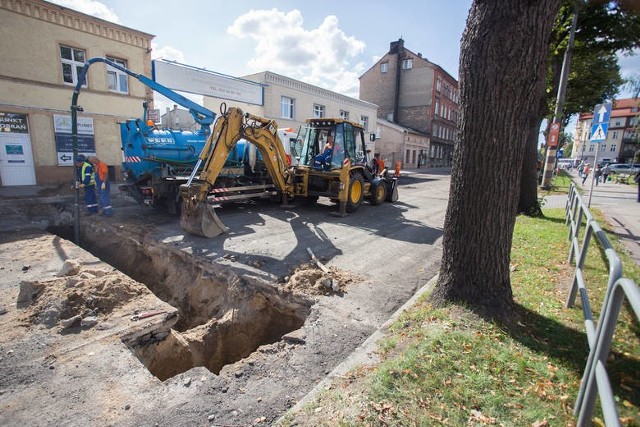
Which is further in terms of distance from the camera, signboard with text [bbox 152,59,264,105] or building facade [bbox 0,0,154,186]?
signboard with text [bbox 152,59,264,105]

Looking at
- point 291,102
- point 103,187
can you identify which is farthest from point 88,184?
point 291,102

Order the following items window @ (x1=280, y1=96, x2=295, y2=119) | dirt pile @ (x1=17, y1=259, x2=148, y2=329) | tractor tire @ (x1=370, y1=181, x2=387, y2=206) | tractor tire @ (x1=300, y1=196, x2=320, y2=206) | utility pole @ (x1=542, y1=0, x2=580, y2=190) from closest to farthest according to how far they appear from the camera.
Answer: dirt pile @ (x1=17, y1=259, x2=148, y2=329)
utility pole @ (x1=542, y1=0, x2=580, y2=190)
tractor tire @ (x1=300, y1=196, x2=320, y2=206)
tractor tire @ (x1=370, y1=181, x2=387, y2=206)
window @ (x1=280, y1=96, x2=295, y2=119)

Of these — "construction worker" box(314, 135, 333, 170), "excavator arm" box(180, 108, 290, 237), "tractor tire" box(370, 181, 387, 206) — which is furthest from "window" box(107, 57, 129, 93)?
"tractor tire" box(370, 181, 387, 206)

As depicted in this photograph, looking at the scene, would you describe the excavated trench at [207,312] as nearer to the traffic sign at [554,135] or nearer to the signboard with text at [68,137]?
the signboard with text at [68,137]

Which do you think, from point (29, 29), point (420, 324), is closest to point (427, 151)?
point (29, 29)

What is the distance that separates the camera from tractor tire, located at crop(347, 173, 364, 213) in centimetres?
1016

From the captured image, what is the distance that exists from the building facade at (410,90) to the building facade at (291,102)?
13478mm

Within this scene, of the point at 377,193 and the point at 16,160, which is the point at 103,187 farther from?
the point at 377,193

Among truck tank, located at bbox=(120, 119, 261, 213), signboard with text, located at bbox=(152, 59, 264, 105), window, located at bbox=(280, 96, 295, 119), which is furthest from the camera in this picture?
window, located at bbox=(280, 96, 295, 119)

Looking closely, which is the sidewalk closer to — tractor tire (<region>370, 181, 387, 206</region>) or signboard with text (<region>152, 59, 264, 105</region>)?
tractor tire (<region>370, 181, 387, 206</region>)

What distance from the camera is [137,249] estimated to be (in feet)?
21.8

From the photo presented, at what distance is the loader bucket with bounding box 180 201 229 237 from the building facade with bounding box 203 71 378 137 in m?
13.5

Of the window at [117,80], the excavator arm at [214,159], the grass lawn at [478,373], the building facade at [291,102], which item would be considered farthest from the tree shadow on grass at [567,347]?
the building facade at [291,102]

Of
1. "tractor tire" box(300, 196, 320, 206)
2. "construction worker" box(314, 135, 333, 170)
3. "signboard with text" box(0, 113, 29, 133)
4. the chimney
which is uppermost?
the chimney
